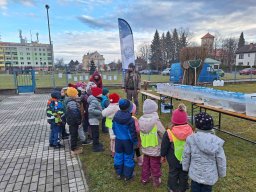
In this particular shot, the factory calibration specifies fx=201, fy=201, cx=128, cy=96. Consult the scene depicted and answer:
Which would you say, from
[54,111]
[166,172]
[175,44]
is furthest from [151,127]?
[175,44]

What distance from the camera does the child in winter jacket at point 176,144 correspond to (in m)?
2.76

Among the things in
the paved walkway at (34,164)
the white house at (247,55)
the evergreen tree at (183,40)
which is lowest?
the paved walkway at (34,164)

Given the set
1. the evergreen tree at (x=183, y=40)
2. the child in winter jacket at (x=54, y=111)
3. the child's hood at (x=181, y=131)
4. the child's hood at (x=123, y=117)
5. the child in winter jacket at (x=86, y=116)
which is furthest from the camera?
the evergreen tree at (x=183, y=40)

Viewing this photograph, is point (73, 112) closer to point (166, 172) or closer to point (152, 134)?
point (152, 134)

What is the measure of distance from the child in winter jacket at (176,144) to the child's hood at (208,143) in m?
0.37

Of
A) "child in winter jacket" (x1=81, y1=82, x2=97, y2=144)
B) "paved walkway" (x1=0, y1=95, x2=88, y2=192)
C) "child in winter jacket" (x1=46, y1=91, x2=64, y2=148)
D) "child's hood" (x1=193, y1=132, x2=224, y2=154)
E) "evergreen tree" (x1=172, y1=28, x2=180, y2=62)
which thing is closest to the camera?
"child's hood" (x1=193, y1=132, x2=224, y2=154)

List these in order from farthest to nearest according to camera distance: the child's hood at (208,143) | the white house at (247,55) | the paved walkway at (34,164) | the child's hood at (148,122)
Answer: the white house at (247,55), the paved walkway at (34,164), the child's hood at (148,122), the child's hood at (208,143)

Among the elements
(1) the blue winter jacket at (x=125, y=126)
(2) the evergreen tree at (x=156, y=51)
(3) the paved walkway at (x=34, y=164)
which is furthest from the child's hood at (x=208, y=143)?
(2) the evergreen tree at (x=156, y=51)

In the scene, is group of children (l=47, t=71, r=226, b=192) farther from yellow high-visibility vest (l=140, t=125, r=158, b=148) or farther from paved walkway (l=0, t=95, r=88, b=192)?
paved walkway (l=0, t=95, r=88, b=192)

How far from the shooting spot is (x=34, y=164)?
14.0 feet

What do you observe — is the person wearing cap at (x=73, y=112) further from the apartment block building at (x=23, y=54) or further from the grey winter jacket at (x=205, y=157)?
the apartment block building at (x=23, y=54)

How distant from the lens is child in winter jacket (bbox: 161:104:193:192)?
2.76m

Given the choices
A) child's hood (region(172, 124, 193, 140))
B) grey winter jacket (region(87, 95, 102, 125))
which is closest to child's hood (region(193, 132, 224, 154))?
child's hood (region(172, 124, 193, 140))

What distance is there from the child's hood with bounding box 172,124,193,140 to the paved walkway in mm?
1801
